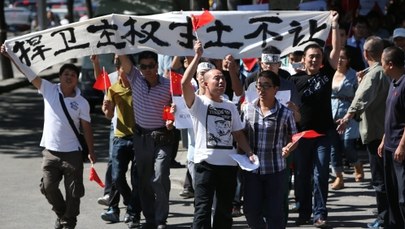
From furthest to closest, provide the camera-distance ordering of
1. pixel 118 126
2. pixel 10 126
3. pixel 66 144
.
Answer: pixel 10 126, pixel 118 126, pixel 66 144

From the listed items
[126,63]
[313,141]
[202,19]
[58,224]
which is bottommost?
[58,224]

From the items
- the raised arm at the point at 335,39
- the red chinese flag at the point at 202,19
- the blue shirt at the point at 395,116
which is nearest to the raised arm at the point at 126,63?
the red chinese flag at the point at 202,19

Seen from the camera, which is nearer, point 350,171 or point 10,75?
point 350,171

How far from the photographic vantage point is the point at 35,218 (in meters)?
11.1

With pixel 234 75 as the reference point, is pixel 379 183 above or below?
below

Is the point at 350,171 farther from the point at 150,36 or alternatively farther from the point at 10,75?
the point at 10,75

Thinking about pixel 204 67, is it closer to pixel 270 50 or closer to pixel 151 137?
pixel 270 50

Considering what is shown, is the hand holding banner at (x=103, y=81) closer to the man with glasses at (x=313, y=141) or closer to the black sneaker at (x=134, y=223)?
the black sneaker at (x=134, y=223)

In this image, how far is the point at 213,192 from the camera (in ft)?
29.6

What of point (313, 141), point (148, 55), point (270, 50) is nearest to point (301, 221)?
point (313, 141)

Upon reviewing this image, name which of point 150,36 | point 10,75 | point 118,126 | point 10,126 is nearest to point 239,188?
point 118,126

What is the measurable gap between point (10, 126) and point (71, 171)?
10.3m

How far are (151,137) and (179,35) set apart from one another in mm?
1061

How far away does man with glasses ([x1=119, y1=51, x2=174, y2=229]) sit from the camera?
10172 mm
